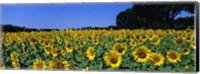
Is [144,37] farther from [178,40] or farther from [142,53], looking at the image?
[178,40]

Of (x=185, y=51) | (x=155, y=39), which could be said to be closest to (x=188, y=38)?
(x=185, y=51)

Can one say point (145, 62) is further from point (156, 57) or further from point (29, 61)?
point (29, 61)

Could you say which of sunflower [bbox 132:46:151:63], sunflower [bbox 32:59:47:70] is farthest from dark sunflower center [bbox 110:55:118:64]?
sunflower [bbox 32:59:47:70]

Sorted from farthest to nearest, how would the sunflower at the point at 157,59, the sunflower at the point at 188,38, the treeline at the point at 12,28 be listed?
1. the treeline at the point at 12,28
2. the sunflower at the point at 157,59
3. the sunflower at the point at 188,38

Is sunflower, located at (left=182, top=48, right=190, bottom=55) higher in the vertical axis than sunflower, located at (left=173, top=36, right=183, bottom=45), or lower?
lower

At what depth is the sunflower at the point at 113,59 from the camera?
13.0 feet

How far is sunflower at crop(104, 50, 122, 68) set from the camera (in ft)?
13.0

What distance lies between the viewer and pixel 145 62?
3.90 metres

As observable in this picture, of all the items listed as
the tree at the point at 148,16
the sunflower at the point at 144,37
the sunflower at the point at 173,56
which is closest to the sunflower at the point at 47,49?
the tree at the point at 148,16

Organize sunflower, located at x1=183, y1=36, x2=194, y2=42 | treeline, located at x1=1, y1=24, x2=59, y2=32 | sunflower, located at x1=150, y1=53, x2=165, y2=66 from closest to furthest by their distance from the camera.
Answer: sunflower, located at x1=183, y1=36, x2=194, y2=42 < sunflower, located at x1=150, y1=53, x2=165, y2=66 < treeline, located at x1=1, y1=24, x2=59, y2=32

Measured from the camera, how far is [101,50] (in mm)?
3959

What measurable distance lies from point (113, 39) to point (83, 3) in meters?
0.31

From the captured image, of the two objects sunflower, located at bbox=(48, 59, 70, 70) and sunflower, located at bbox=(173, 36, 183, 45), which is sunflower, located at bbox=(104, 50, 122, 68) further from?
sunflower, located at bbox=(173, 36, 183, 45)

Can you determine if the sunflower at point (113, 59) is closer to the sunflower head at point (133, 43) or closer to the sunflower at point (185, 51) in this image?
the sunflower head at point (133, 43)
